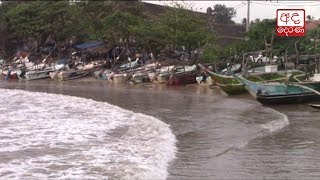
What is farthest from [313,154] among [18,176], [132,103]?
[132,103]

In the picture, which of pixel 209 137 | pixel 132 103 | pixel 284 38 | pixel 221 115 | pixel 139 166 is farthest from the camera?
pixel 284 38

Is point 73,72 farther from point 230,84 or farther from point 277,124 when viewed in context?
point 277,124

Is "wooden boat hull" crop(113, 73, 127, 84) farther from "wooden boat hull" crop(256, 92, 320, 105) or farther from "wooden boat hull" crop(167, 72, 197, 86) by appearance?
"wooden boat hull" crop(256, 92, 320, 105)

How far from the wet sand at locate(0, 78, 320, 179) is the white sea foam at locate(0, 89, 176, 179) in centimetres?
51

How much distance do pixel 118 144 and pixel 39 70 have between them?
2894cm

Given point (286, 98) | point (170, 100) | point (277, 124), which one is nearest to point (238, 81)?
point (170, 100)

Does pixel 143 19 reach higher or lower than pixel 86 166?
higher

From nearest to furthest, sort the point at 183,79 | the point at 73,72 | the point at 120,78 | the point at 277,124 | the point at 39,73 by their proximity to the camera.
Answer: the point at 277,124 < the point at 183,79 < the point at 120,78 < the point at 73,72 < the point at 39,73

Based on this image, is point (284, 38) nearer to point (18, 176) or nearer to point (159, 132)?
point (159, 132)

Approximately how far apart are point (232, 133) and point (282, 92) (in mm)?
7073

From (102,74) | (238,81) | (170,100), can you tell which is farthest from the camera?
(102,74)

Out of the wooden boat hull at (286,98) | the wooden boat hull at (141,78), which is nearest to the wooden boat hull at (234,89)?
the wooden boat hull at (286,98)

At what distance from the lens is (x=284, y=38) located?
99.6 ft

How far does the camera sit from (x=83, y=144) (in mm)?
11812
